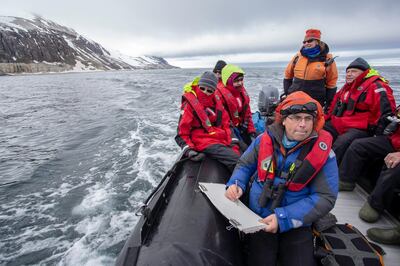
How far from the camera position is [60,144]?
22.9ft

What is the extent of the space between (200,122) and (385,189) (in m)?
1.97

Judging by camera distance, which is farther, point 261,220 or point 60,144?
point 60,144

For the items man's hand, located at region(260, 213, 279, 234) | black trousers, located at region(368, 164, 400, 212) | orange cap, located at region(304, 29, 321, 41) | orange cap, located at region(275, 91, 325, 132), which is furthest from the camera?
orange cap, located at region(304, 29, 321, 41)

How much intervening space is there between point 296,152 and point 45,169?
5.18m

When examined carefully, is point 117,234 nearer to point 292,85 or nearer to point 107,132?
point 292,85

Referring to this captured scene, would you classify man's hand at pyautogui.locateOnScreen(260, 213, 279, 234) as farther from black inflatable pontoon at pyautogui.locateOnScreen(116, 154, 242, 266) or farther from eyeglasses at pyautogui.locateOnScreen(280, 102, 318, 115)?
eyeglasses at pyautogui.locateOnScreen(280, 102, 318, 115)

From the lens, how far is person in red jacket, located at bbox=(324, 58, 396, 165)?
2.85m

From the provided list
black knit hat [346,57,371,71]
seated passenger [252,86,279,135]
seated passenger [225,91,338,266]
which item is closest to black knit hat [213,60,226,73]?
seated passenger [252,86,279,135]

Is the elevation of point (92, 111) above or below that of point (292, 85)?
below

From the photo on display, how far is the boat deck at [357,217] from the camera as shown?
205 centimetres

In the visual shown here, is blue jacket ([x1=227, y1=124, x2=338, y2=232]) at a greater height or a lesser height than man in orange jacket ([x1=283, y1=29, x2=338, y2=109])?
lesser

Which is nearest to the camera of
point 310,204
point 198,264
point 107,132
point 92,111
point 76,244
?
point 198,264

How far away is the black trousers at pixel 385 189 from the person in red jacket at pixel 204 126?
4.56 feet

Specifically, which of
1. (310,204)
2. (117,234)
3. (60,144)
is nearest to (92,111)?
(60,144)
